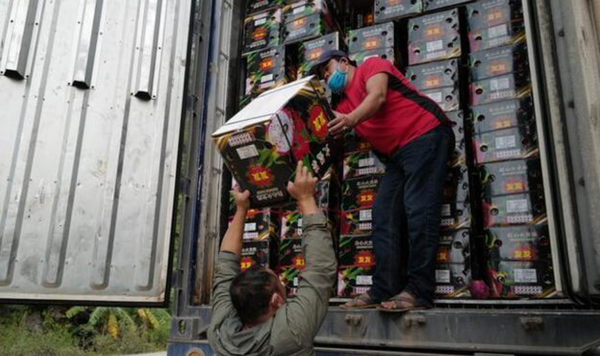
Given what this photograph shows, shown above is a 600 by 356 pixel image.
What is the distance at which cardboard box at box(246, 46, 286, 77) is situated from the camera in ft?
12.2

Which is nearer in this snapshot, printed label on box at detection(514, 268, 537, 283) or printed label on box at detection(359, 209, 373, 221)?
printed label on box at detection(514, 268, 537, 283)

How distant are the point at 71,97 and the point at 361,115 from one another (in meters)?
1.70

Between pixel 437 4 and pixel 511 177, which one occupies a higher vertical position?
pixel 437 4

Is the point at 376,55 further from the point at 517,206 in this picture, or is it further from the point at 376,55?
the point at 517,206

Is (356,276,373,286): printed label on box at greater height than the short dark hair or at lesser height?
greater

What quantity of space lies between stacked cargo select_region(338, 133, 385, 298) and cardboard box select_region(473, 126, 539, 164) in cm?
58

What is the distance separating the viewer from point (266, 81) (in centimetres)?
367

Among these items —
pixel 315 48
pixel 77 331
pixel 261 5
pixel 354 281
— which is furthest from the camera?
pixel 77 331

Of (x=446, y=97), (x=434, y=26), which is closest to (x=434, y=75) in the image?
(x=446, y=97)

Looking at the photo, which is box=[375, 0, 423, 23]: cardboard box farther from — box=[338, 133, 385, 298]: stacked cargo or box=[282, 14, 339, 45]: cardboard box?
box=[338, 133, 385, 298]: stacked cargo

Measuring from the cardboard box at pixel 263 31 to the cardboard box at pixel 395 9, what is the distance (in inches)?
29.4

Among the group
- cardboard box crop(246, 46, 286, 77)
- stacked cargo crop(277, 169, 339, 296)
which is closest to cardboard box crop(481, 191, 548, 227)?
stacked cargo crop(277, 169, 339, 296)

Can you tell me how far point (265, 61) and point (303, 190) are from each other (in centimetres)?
193

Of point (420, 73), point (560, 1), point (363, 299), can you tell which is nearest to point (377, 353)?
point (363, 299)
